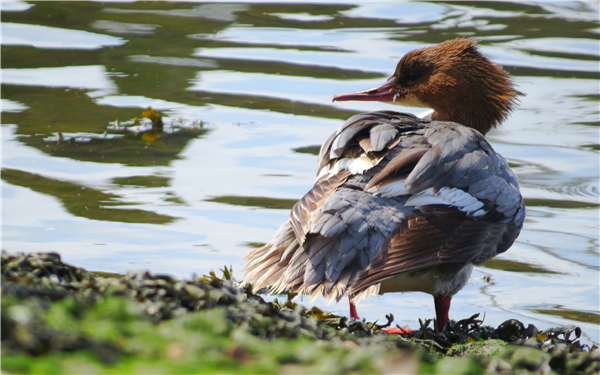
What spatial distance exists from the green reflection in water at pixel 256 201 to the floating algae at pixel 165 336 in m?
2.75

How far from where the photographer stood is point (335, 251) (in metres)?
3.40

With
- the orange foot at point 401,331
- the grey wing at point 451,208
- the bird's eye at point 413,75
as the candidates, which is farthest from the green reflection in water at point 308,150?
the orange foot at point 401,331

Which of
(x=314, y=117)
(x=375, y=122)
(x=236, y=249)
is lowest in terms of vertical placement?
(x=236, y=249)

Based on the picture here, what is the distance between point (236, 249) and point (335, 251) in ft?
5.02

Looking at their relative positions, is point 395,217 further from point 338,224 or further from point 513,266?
point 513,266

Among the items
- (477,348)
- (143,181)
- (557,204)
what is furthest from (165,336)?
(557,204)

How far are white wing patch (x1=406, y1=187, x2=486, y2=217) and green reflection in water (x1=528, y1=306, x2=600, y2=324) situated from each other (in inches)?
35.7

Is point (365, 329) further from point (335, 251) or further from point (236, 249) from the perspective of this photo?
point (236, 249)

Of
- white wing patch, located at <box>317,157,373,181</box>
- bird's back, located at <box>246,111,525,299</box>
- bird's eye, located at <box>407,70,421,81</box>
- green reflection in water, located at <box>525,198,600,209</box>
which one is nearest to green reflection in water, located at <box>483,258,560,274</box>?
bird's back, located at <box>246,111,525,299</box>

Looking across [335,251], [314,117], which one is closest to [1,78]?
[314,117]

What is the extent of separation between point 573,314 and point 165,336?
127 inches

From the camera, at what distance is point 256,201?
5.67 metres

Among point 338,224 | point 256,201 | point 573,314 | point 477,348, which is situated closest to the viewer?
point 477,348

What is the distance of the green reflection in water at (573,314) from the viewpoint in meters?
4.16
